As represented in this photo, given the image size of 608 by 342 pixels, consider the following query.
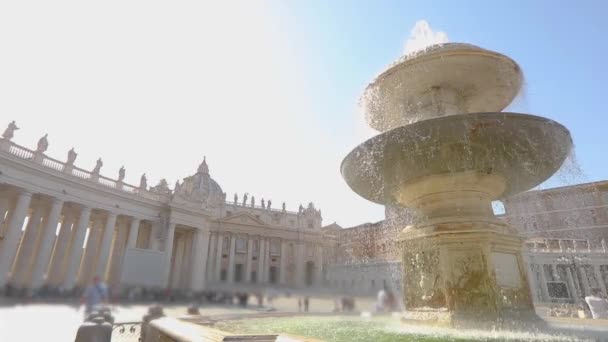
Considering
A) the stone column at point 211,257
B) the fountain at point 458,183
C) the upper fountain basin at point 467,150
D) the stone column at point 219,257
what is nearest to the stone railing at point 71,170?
the stone column at point 211,257

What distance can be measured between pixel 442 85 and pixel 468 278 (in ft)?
14.1

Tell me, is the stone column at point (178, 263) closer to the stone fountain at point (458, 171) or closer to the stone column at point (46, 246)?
the stone column at point (46, 246)

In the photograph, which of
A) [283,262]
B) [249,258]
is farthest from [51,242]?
[283,262]

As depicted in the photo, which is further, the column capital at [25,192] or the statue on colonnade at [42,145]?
the statue on colonnade at [42,145]

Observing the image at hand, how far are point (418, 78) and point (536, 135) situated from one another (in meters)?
2.66

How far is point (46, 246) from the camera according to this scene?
84.9ft

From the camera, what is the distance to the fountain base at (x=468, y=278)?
5.73 m

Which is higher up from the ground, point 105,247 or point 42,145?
point 42,145

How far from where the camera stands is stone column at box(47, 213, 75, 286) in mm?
26969

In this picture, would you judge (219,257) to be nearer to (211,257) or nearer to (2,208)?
(211,257)

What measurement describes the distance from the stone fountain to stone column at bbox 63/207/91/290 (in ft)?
92.5

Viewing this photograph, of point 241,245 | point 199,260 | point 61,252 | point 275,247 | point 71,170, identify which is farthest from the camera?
point 275,247

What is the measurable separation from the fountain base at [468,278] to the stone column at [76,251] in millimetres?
28992

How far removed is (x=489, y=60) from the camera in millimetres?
7062
